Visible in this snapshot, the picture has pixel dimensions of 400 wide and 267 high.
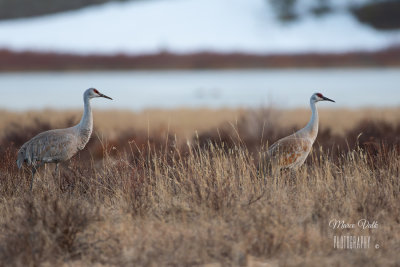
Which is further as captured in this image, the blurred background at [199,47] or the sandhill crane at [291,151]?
the blurred background at [199,47]

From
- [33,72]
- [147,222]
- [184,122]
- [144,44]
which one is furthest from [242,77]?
[147,222]

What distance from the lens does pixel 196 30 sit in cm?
3241

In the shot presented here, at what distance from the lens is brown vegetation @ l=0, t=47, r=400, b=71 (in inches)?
1286

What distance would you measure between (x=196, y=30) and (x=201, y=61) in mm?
2274

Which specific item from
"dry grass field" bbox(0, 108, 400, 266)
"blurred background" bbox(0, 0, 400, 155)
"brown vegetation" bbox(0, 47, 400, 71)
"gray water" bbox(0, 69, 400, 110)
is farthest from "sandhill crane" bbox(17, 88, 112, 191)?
"brown vegetation" bbox(0, 47, 400, 71)

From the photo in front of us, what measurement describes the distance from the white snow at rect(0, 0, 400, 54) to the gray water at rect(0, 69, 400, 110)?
5.68 ft

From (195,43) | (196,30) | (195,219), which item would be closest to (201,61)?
(195,43)

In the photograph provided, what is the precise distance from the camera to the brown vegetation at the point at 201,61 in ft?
107

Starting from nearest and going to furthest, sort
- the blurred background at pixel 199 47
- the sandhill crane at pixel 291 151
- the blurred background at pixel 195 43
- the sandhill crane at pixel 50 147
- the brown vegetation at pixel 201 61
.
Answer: the sandhill crane at pixel 50 147, the sandhill crane at pixel 291 151, the blurred background at pixel 199 47, the blurred background at pixel 195 43, the brown vegetation at pixel 201 61

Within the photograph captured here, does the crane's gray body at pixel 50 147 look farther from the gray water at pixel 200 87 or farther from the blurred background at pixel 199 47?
the blurred background at pixel 199 47

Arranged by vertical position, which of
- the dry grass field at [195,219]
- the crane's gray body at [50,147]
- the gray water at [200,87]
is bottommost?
the gray water at [200,87]

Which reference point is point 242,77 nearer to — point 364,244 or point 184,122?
point 184,122

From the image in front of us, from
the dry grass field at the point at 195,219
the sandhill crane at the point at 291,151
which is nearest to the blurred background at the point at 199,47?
the sandhill crane at the point at 291,151

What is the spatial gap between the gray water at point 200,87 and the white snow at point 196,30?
173 centimetres
